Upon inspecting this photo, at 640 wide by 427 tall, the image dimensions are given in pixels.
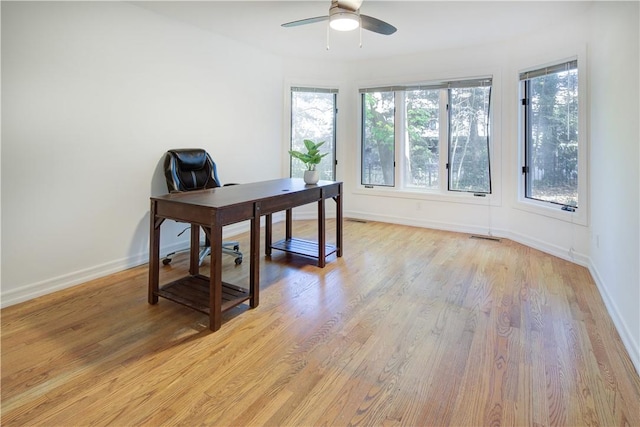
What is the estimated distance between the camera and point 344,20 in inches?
112

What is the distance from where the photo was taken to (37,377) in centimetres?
178

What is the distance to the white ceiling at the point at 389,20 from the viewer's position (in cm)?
331

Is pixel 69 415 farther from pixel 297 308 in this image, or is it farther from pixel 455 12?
pixel 455 12

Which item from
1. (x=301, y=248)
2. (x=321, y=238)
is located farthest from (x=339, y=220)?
(x=301, y=248)

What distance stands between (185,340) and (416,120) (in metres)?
4.36

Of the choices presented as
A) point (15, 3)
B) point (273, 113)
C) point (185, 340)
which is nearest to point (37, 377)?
point (185, 340)

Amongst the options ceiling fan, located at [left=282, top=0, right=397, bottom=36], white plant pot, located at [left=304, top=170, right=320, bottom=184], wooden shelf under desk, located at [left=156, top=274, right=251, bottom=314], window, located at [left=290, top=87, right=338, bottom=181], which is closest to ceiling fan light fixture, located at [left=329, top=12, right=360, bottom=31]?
ceiling fan, located at [left=282, top=0, right=397, bottom=36]

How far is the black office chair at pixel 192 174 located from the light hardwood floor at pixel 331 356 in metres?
0.47

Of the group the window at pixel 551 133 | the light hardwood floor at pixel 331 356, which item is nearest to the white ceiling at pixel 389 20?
the window at pixel 551 133

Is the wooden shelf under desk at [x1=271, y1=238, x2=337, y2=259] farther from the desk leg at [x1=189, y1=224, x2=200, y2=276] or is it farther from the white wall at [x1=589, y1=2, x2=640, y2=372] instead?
the white wall at [x1=589, y1=2, x2=640, y2=372]

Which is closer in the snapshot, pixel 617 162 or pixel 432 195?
pixel 617 162

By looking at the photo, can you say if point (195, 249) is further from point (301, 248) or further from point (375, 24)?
point (375, 24)

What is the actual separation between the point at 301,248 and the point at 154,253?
1553mm

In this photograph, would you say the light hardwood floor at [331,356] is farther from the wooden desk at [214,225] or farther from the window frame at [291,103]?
the window frame at [291,103]
